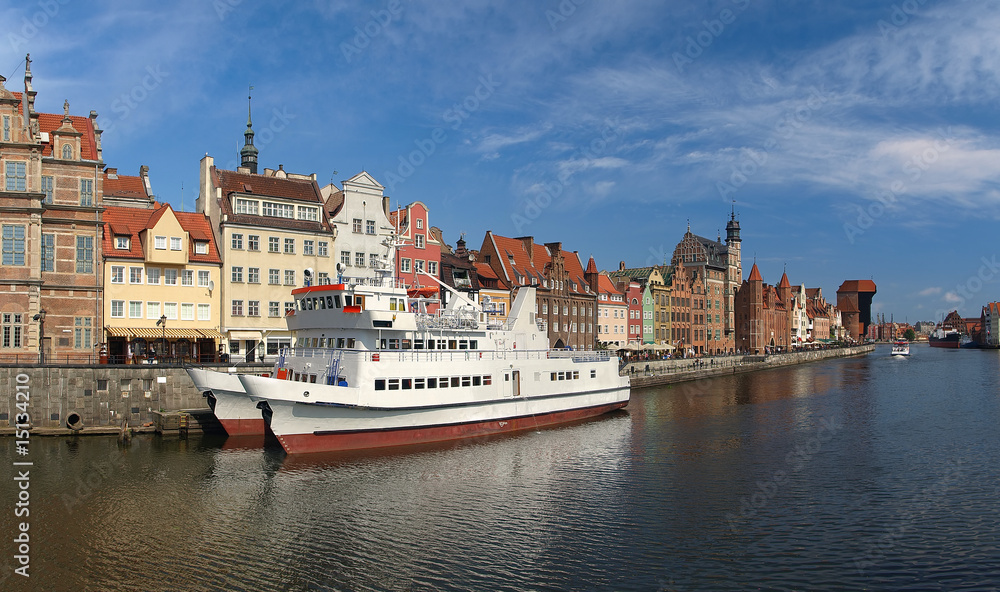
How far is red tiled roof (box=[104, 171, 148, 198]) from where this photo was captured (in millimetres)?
60469

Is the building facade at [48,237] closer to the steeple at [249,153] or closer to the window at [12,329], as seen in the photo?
the window at [12,329]

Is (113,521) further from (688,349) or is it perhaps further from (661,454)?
(688,349)

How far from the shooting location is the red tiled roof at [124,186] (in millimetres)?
60469

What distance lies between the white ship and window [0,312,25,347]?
48.2 ft

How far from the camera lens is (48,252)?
43.8 metres

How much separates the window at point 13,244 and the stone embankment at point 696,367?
52154 mm

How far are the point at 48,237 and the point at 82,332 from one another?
6.36 metres

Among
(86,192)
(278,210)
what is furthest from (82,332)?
(278,210)

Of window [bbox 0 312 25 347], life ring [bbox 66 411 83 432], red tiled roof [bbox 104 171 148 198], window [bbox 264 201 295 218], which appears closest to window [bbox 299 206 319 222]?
window [bbox 264 201 295 218]

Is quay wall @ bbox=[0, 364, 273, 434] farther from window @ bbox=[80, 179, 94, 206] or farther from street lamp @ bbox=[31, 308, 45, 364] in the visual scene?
window @ bbox=[80, 179, 94, 206]

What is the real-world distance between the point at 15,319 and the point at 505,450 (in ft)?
102

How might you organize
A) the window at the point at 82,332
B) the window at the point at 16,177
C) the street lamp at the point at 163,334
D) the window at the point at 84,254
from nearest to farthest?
the window at the point at 16,177 < the window at the point at 82,332 < the window at the point at 84,254 < the street lamp at the point at 163,334

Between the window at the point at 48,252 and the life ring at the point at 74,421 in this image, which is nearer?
the life ring at the point at 74,421

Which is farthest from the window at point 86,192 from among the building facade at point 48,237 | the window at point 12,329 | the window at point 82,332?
the window at point 12,329
